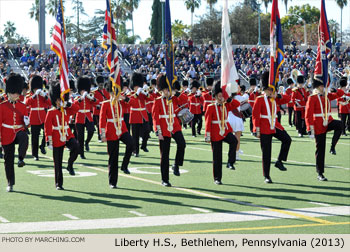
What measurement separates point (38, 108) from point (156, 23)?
61250 millimetres

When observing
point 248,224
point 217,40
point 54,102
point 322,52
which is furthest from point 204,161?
point 217,40

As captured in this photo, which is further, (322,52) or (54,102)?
(322,52)

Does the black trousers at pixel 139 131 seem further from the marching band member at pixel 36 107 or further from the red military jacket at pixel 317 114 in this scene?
the red military jacket at pixel 317 114

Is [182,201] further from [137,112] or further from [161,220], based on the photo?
[137,112]

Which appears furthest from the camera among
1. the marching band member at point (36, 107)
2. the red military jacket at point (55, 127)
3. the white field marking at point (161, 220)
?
the marching band member at point (36, 107)

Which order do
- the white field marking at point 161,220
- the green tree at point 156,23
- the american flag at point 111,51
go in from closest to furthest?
the white field marking at point 161,220 → the american flag at point 111,51 → the green tree at point 156,23

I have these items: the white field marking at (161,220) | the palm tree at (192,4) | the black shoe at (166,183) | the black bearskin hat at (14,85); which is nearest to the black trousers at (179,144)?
the black shoe at (166,183)

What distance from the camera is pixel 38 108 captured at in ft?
57.1

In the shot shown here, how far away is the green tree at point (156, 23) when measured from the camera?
76644 millimetres

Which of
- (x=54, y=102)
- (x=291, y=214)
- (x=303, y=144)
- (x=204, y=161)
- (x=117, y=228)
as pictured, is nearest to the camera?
(x=117, y=228)

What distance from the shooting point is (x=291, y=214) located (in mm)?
10148

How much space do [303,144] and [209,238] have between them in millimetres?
13665

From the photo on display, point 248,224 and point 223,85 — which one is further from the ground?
point 223,85

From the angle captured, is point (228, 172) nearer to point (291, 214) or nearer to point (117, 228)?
point (291, 214)
